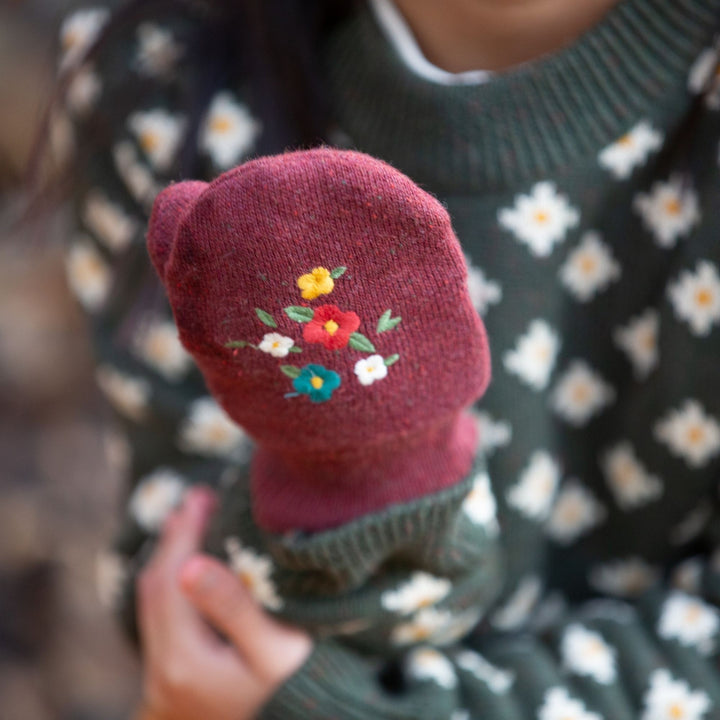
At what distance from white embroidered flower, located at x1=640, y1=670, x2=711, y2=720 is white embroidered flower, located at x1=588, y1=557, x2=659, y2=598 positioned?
0.42 feet

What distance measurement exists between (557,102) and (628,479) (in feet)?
1.06

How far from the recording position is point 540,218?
2.01 ft

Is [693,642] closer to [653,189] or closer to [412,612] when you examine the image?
[412,612]

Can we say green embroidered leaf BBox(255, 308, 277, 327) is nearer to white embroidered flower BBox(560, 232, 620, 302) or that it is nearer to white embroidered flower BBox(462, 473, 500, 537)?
white embroidered flower BBox(462, 473, 500, 537)

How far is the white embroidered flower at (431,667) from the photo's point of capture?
60 cm

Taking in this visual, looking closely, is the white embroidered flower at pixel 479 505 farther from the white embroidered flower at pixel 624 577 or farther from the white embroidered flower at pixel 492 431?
the white embroidered flower at pixel 624 577

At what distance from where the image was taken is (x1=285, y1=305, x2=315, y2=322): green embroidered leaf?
0.39 meters

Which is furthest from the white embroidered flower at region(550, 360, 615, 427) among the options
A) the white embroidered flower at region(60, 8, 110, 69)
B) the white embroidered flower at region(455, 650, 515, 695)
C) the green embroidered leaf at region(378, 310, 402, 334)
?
the white embroidered flower at region(60, 8, 110, 69)

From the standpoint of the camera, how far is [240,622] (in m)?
0.61

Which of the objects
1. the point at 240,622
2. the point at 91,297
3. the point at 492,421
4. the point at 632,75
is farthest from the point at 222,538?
the point at 632,75

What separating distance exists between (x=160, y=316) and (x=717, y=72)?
511 mm

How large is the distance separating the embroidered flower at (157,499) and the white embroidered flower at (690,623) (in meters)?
0.45

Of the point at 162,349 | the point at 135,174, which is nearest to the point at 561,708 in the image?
the point at 162,349

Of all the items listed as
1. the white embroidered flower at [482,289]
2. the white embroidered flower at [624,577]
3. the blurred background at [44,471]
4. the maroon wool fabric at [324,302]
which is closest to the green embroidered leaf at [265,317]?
the maroon wool fabric at [324,302]
